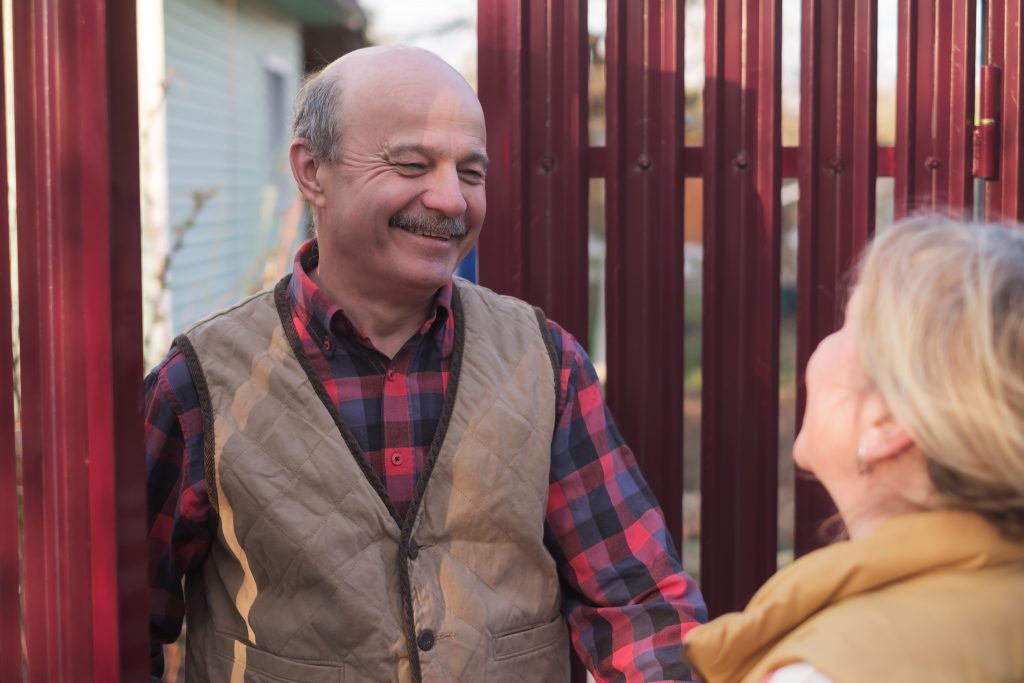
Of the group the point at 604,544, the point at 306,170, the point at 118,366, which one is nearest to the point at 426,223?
the point at 306,170

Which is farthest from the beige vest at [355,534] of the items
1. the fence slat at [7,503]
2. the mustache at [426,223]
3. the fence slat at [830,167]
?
the fence slat at [830,167]

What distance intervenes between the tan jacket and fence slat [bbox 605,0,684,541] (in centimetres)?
140

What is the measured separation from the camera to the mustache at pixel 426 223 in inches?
91.9

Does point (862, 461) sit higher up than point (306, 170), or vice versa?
point (306, 170)

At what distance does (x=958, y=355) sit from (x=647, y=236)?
157cm

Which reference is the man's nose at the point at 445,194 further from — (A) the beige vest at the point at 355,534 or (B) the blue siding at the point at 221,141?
(B) the blue siding at the point at 221,141

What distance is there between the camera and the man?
85.8 inches

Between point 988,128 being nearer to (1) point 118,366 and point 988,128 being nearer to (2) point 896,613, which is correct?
(2) point 896,613

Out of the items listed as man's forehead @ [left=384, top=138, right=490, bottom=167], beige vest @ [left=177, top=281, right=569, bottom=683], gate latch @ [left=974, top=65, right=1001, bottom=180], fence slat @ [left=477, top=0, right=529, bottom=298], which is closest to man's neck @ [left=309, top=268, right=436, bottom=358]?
beige vest @ [left=177, top=281, right=569, bottom=683]

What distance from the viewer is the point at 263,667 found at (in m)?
2.20

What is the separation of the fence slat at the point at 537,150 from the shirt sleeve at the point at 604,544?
0.41 metres

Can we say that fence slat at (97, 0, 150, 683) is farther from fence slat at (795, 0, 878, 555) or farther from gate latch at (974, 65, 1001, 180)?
gate latch at (974, 65, 1001, 180)

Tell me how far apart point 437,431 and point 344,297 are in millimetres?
Result: 336

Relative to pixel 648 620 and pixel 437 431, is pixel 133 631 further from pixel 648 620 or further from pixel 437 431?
pixel 648 620
